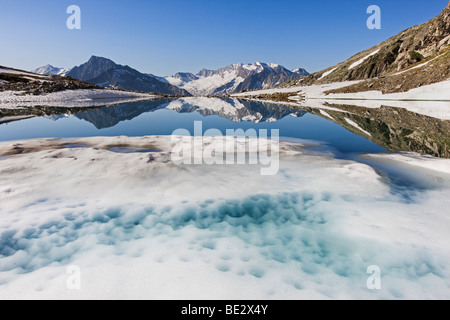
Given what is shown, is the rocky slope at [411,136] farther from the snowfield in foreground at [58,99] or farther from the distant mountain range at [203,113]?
the snowfield in foreground at [58,99]

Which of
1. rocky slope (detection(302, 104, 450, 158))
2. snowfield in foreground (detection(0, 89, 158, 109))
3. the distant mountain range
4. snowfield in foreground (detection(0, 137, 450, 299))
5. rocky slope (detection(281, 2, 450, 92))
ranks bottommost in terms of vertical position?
snowfield in foreground (detection(0, 137, 450, 299))

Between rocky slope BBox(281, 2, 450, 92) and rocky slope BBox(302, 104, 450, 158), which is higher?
rocky slope BBox(281, 2, 450, 92)

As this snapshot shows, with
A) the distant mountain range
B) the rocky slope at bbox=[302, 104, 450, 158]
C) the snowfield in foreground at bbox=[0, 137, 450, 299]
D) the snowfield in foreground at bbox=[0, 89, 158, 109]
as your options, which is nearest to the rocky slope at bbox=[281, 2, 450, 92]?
the distant mountain range

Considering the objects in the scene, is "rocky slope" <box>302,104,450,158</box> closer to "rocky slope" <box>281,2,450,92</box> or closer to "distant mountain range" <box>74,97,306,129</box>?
"distant mountain range" <box>74,97,306,129</box>

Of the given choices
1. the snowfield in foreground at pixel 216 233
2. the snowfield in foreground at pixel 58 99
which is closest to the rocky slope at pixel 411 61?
the snowfield in foreground at pixel 216 233

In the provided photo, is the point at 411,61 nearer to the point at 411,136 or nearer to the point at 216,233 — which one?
the point at 411,136

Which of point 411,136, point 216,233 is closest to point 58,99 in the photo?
point 216,233

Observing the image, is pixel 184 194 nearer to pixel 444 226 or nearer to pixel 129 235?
pixel 129 235
